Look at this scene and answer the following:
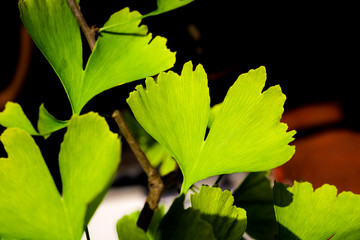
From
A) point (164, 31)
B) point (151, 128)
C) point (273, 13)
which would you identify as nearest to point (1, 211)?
point (151, 128)

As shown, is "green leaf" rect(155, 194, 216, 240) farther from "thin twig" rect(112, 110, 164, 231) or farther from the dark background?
the dark background

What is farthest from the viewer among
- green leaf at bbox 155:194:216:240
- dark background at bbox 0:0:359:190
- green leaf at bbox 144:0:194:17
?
dark background at bbox 0:0:359:190

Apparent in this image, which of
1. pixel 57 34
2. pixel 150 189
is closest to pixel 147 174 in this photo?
pixel 150 189

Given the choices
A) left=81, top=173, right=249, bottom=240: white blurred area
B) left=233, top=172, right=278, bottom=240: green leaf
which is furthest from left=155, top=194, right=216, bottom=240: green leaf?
left=81, top=173, right=249, bottom=240: white blurred area

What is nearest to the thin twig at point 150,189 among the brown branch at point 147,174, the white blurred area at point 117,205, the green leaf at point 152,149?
the brown branch at point 147,174

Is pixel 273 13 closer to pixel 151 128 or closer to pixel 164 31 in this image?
pixel 164 31

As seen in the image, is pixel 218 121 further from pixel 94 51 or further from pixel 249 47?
pixel 249 47
